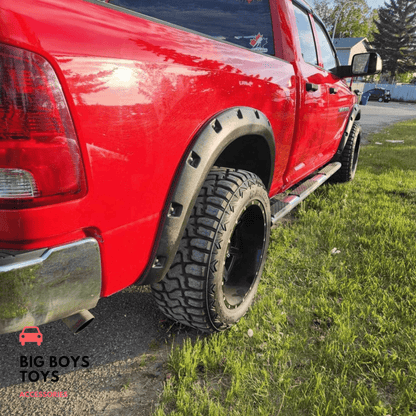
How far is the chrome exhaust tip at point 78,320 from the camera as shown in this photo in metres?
1.28

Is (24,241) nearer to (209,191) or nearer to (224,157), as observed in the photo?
(209,191)

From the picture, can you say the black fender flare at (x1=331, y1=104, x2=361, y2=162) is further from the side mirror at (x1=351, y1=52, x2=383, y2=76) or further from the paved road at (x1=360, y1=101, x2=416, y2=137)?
the paved road at (x1=360, y1=101, x2=416, y2=137)

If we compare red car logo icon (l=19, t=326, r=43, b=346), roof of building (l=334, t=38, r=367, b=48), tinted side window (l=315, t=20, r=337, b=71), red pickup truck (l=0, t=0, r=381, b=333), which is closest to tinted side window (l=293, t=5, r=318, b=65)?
tinted side window (l=315, t=20, r=337, b=71)

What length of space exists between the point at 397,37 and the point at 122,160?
7501 centimetres

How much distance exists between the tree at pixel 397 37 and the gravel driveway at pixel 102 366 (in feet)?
230

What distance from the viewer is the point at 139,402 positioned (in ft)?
5.08

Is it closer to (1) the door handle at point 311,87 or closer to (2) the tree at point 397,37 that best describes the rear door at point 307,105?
(1) the door handle at point 311,87

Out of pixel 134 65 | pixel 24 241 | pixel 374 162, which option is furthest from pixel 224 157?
pixel 374 162

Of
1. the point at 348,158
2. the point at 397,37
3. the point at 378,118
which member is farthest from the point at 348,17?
the point at 348,158

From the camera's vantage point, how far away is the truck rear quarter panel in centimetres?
101

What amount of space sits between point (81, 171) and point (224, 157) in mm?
1159

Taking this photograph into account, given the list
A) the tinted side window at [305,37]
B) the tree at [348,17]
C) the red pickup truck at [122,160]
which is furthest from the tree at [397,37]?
the red pickup truck at [122,160]

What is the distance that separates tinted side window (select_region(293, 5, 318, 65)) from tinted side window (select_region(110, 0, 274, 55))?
405mm

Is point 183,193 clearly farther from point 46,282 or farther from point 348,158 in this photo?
point 348,158
